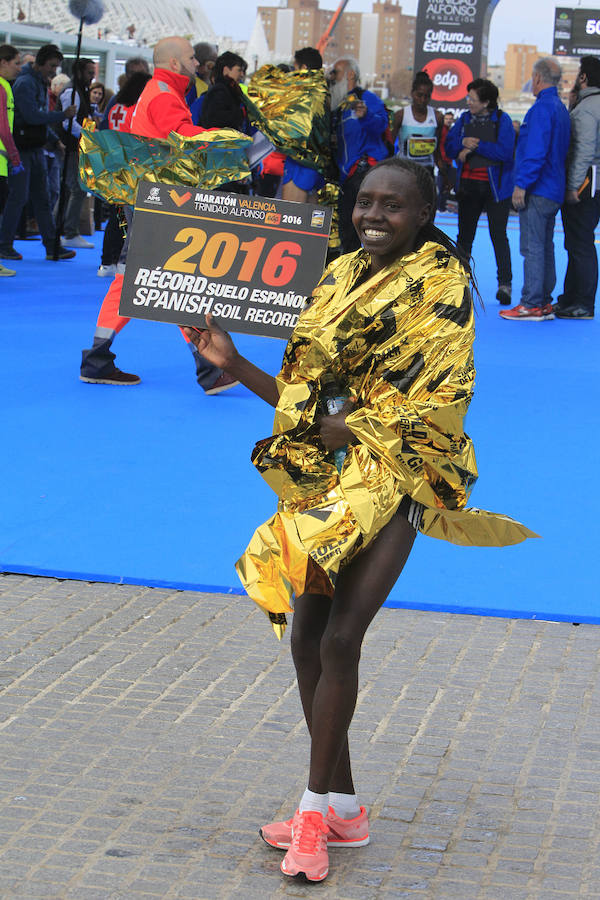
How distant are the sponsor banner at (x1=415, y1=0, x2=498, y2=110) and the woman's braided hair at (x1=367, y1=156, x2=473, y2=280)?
2302 cm

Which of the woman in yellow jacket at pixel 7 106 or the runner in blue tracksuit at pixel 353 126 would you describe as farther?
the woman in yellow jacket at pixel 7 106

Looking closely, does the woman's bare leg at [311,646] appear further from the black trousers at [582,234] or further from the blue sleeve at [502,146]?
the blue sleeve at [502,146]

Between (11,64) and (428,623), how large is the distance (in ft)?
29.4

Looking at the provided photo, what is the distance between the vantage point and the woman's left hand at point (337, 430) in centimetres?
277

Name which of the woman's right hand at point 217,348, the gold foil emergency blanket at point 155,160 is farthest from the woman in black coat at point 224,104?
the woman's right hand at point 217,348

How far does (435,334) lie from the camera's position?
2723 millimetres

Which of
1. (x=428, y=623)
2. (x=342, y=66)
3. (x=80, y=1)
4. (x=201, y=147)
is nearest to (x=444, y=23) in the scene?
(x=80, y=1)

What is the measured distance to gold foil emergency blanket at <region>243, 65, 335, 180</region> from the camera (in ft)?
30.7

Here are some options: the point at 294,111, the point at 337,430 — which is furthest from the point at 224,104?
Result: the point at 337,430

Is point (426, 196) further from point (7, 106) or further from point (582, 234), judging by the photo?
point (7, 106)

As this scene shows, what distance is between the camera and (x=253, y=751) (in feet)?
11.0

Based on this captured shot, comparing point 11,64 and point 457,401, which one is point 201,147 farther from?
point 11,64

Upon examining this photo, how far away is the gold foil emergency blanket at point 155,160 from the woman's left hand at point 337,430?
12.6 feet

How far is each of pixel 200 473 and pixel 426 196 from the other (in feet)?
11.2
